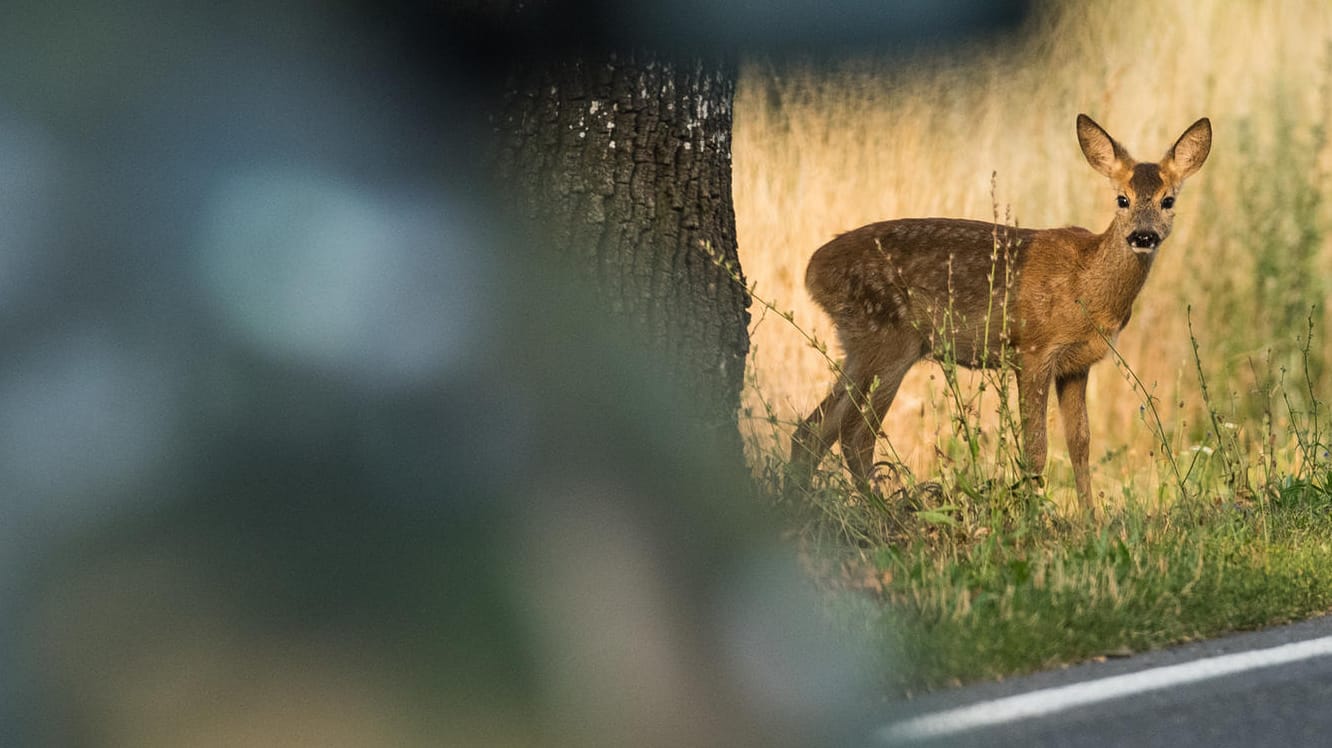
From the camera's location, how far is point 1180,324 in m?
10.0

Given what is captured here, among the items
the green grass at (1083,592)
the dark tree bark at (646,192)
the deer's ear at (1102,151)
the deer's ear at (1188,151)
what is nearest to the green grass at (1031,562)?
the green grass at (1083,592)

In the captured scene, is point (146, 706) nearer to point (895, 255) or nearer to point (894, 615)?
point (894, 615)

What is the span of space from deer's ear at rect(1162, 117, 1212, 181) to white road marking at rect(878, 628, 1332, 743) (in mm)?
3063

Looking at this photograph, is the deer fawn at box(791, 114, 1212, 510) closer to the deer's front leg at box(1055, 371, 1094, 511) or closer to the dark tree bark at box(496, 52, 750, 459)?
the deer's front leg at box(1055, 371, 1094, 511)

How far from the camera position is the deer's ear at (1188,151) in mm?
7754

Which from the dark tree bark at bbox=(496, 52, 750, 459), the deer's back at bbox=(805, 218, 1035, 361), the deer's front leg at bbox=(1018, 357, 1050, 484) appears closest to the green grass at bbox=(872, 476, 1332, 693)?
the dark tree bark at bbox=(496, 52, 750, 459)

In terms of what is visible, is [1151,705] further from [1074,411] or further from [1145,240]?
[1074,411]

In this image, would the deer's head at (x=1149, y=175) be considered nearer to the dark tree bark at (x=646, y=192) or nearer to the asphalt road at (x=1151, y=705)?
the dark tree bark at (x=646, y=192)

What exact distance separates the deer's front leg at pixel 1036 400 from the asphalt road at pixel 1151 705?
2.69 m

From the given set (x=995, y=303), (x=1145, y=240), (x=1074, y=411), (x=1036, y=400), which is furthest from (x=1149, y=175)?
(x=1074, y=411)

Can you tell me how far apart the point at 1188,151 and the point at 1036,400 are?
4.52 ft

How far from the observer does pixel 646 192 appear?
6332 mm

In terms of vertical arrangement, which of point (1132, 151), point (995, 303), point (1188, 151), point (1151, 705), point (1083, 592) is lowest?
point (1151, 705)

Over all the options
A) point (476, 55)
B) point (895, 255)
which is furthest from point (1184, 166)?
point (476, 55)
